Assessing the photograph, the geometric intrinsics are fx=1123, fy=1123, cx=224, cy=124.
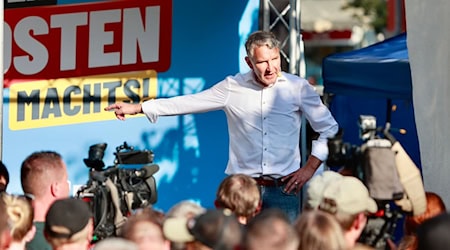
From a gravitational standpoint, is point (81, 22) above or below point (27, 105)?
above

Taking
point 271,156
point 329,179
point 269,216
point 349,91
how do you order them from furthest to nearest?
point 349,91, point 271,156, point 329,179, point 269,216

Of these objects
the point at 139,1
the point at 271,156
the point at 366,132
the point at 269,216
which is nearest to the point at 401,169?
the point at 366,132

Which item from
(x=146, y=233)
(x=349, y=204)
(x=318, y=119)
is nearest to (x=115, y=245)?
(x=146, y=233)

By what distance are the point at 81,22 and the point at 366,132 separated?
160 inches

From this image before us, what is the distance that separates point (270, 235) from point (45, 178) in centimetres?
196

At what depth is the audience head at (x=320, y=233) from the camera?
4.36m

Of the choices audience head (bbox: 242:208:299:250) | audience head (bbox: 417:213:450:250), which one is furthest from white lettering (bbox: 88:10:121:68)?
audience head (bbox: 417:213:450:250)

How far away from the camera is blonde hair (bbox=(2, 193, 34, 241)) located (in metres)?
5.07

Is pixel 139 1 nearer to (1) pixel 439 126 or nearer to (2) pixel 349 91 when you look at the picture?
(2) pixel 349 91

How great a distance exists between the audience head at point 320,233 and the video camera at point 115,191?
1.55m

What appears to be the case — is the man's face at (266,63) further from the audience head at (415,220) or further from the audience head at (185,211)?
the audience head at (185,211)

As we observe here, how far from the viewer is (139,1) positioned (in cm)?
884

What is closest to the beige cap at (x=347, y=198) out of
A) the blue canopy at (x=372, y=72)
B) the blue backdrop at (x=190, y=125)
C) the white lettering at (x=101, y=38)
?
the blue canopy at (x=372, y=72)

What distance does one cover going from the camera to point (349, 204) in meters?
4.95
